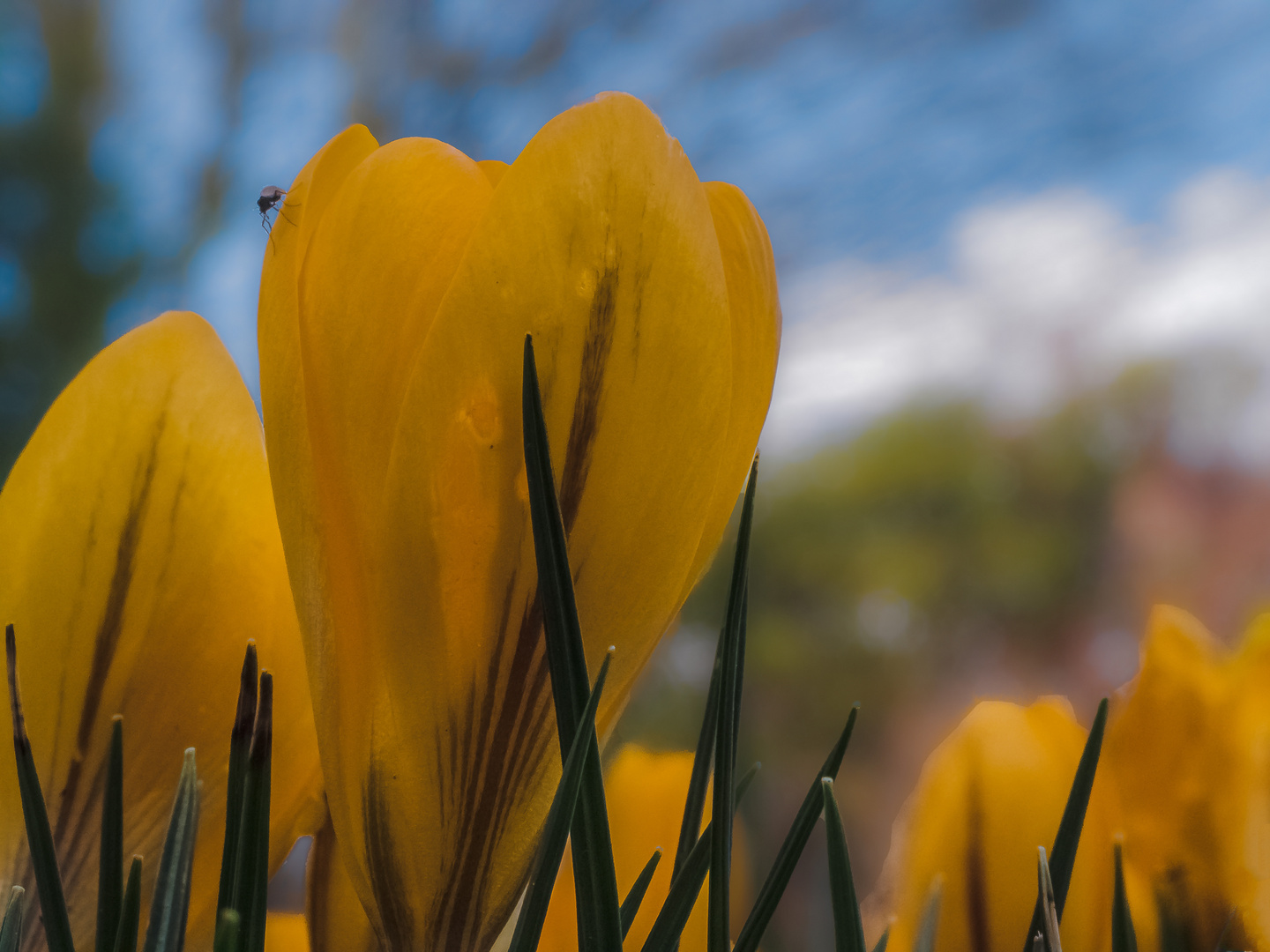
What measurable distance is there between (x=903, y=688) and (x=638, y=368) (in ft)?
9.73

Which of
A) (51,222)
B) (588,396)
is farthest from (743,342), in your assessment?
(51,222)

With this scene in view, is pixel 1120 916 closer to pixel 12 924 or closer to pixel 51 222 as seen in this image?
pixel 12 924

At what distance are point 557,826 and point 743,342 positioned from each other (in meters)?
0.05

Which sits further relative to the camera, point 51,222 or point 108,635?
point 51,222

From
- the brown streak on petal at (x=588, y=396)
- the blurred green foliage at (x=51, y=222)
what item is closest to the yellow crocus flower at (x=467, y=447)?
the brown streak on petal at (x=588, y=396)

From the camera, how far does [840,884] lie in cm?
9

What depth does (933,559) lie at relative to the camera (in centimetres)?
289

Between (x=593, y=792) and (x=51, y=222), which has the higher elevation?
(x=51, y=222)

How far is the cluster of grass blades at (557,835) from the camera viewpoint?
0.25 feet

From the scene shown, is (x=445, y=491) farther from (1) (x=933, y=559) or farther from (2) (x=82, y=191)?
(2) (x=82, y=191)

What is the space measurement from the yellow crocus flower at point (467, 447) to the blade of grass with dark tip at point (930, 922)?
0.06 m

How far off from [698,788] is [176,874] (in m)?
0.06

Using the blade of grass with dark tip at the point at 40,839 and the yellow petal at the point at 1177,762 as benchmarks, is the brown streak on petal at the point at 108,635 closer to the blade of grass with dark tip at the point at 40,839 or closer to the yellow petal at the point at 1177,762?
the blade of grass with dark tip at the point at 40,839

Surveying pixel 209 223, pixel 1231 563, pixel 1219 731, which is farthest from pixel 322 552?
pixel 209 223
